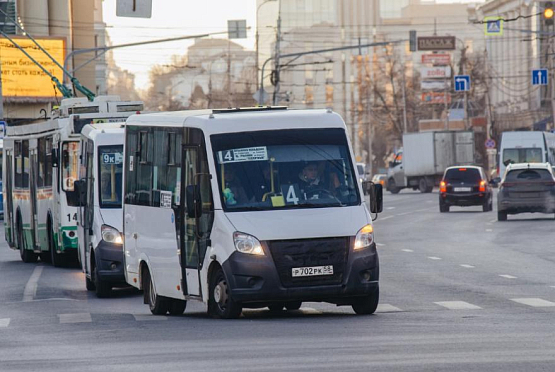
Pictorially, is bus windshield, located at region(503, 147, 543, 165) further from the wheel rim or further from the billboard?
the wheel rim

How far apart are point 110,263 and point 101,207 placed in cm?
135

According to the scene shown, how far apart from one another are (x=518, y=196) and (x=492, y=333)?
97.9 ft

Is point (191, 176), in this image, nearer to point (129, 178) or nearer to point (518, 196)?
point (129, 178)

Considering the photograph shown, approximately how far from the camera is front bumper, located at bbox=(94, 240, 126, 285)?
20922 millimetres

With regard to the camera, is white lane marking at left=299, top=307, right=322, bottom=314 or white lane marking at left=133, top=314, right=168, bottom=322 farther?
white lane marking at left=299, top=307, right=322, bottom=314

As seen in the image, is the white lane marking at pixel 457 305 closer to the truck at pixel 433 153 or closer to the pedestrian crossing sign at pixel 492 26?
the pedestrian crossing sign at pixel 492 26

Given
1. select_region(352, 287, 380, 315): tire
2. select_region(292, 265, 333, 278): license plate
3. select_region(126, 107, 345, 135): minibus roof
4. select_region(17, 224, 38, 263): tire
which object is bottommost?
select_region(17, 224, 38, 263): tire

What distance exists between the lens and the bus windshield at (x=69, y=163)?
26.8m

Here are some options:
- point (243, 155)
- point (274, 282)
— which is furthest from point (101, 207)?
point (274, 282)

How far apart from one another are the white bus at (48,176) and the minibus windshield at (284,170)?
25.5 ft

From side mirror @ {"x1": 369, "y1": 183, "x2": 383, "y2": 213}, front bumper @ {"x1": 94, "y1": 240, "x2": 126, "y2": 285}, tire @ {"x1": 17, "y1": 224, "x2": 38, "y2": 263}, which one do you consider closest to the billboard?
tire @ {"x1": 17, "y1": 224, "x2": 38, "y2": 263}

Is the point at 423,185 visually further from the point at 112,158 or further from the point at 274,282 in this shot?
the point at 274,282

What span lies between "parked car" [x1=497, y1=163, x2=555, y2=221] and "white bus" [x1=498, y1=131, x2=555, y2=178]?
1014 inches

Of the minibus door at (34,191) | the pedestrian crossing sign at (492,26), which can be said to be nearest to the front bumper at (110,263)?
the minibus door at (34,191)
